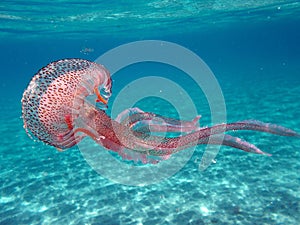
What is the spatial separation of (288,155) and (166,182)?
4.73m

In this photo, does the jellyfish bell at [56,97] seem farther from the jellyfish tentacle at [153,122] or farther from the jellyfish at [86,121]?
the jellyfish tentacle at [153,122]

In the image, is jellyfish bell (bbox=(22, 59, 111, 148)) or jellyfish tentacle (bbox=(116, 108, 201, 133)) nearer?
jellyfish bell (bbox=(22, 59, 111, 148))

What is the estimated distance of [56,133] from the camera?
311cm

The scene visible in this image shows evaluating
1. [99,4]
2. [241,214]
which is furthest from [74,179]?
[99,4]

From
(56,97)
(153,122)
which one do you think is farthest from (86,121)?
(153,122)

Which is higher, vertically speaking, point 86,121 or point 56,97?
point 56,97

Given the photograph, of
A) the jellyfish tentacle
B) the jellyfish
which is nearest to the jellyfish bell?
the jellyfish

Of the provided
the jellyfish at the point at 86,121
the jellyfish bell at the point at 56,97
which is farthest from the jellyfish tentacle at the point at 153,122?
the jellyfish bell at the point at 56,97

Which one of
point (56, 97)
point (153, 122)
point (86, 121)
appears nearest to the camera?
point (56, 97)

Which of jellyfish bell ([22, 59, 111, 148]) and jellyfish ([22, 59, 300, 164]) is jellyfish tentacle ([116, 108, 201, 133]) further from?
jellyfish bell ([22, 59, 111, 148])

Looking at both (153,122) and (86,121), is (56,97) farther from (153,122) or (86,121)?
(153,122)

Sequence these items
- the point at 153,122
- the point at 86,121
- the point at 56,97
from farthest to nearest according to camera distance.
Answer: the point at 153,122, the point at 86,121, the point at 56,97

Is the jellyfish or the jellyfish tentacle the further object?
the jellyfish tentacle

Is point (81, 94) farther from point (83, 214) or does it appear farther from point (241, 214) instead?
point (241, 214)
